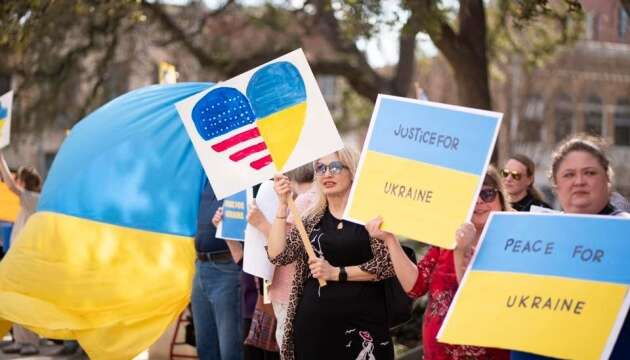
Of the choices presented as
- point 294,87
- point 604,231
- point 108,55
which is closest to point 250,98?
point 294,87

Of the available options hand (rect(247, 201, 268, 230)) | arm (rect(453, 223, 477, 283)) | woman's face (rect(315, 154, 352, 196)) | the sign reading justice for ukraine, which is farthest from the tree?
arm (rect(453, 223, 477, 283))

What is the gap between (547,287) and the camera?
374cm

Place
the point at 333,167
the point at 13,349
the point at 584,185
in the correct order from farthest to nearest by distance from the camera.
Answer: the point at 13,349
the point at 333,167
the point at 584,185

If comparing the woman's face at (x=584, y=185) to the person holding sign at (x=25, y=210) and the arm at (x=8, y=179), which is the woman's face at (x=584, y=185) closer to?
the arm at (x=8, y=179)

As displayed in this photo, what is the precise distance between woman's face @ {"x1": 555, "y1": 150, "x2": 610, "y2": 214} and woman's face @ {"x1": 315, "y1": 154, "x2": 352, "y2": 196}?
1473mm

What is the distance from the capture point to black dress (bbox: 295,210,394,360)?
5.20 m

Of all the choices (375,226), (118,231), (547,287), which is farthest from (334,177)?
(118,231)

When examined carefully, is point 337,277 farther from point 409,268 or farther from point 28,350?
point 28,350

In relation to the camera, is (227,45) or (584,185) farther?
(227,45)

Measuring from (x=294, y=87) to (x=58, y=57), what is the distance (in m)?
13.4

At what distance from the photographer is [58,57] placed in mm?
18016

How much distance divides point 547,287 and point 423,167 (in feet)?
3.16

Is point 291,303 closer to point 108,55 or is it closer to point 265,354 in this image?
point 265,354

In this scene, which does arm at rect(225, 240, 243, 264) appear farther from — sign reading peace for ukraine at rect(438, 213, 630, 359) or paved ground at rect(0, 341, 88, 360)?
paved ground at rect(0, 341, 88, 360)
